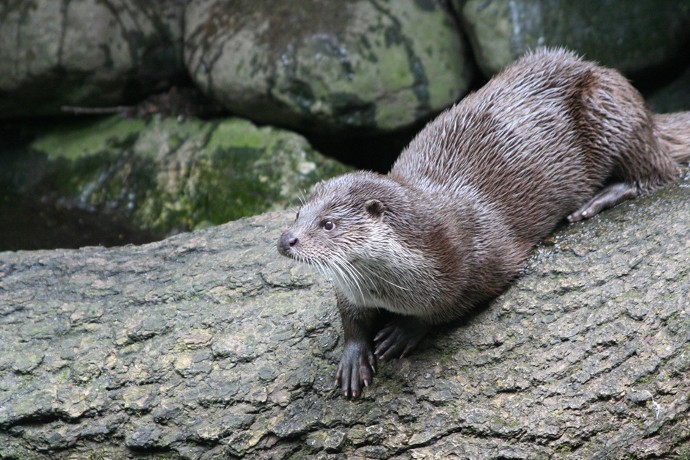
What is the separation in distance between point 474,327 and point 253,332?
0.80 m

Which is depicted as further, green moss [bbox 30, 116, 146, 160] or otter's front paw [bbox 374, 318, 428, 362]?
green moss [bbox 30, 116, 146, 160]

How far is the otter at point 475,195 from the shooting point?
2486 mm

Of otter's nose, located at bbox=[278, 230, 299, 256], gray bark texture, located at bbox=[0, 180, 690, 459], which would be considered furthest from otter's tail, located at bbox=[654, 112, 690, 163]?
otter's nose, located at bbox=[278, 230, 299, 256]

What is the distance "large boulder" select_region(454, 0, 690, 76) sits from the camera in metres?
4.81

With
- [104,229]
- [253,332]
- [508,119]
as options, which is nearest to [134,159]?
[104,229]

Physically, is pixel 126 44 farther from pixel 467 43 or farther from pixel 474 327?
pixel 474 327

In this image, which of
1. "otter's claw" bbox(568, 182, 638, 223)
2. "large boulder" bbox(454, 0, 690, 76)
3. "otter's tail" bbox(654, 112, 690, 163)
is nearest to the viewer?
"otter's claw" bbox(568, 182, 638, 223)

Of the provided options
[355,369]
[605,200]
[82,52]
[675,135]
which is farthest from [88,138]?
[675,135]

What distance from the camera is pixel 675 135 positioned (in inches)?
128

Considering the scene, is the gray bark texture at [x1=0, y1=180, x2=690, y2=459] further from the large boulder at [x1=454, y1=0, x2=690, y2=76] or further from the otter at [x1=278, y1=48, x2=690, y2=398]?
the large boulder at [x1=454, y1=0, x2=690, y2=76]

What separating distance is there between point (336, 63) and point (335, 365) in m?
2.64

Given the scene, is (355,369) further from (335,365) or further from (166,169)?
(166,169)

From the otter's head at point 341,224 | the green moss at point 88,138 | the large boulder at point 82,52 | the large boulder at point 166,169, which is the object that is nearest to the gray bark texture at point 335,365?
the otter's head at point 341,224

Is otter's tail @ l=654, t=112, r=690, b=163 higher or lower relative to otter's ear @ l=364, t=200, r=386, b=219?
higher
